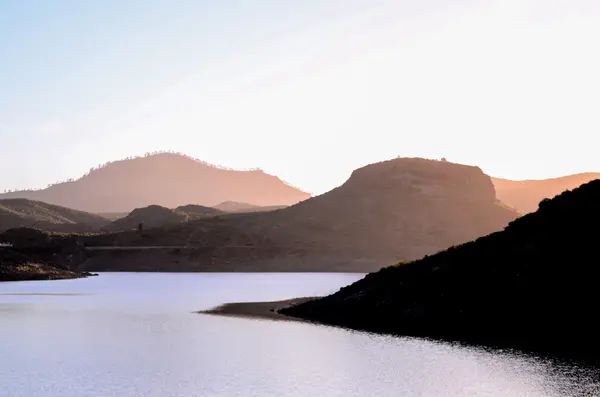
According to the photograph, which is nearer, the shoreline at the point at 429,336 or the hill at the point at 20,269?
the shoreline at the point at 429,336

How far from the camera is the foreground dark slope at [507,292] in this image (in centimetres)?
6575

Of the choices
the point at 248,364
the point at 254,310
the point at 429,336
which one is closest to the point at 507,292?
the point at 429,336

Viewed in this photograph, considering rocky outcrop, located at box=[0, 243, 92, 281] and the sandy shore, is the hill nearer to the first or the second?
rocky outcrop, located at box=[0, 243, 92, 281]

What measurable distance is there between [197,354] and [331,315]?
32830mm

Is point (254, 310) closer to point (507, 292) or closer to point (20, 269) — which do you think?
point (507, 292)

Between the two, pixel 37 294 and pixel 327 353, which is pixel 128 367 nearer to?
pixel 327 353

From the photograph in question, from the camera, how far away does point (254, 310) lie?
9344 centimetres

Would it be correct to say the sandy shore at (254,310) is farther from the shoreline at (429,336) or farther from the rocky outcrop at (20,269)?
the rocky outcrop at (20,269)

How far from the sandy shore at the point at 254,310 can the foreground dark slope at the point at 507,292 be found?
3095 mm

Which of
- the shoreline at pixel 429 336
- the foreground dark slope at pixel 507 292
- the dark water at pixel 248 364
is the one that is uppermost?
the foreground dark slope at pixel 507 292

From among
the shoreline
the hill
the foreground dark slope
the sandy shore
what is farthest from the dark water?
the hill

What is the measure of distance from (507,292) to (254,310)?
32.8m

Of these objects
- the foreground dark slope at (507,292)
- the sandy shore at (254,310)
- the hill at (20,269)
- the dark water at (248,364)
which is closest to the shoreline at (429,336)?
the sandy shore at (254,310)

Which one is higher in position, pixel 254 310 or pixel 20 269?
pixel 20 269
